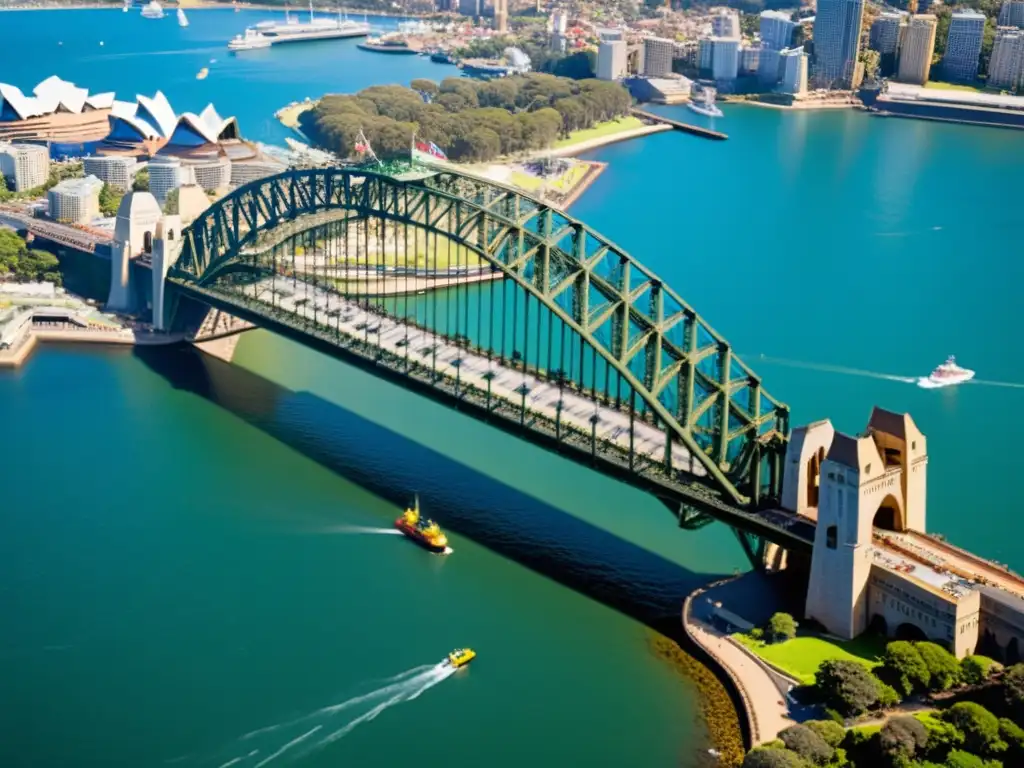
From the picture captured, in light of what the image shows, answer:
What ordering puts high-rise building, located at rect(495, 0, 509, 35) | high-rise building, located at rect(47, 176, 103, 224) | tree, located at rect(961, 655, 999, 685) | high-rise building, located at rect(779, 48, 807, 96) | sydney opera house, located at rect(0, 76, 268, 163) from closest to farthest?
tree, located at rect(961, 655, 999, 685) → high-rise building, located at rect(47, 176, 103, 224) → sydney opera house, located at rect(0, 76, 268, 163) → high-rise building, located at rect(779, 48, 807, 96) → high-rise building, located at rect(495, 0, 509, 35)

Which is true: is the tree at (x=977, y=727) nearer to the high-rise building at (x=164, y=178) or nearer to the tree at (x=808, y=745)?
the tree at (x=808, y=745)

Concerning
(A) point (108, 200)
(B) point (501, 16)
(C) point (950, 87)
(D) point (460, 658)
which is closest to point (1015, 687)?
(D) point (460, 658)

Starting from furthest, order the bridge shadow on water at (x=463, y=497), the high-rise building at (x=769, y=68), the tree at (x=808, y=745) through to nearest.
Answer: the high-rise building at (x=769, y=68)
the bridge shadow on water at (x=463, y=497)
the tree at (x=808, y=745)

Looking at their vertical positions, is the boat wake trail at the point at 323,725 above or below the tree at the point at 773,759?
below

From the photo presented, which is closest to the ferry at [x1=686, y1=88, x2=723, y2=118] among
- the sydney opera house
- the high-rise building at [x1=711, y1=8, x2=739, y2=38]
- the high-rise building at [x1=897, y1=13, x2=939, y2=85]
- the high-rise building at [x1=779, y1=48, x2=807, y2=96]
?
the high-rise building at [x1=779, y1=48, x2=807, y2=96]

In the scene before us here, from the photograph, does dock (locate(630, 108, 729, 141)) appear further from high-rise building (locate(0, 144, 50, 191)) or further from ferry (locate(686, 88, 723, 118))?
high-rise building (locate(0, 144, 50, 191))

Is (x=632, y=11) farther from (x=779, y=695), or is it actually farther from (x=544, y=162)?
(x=779, y=695)

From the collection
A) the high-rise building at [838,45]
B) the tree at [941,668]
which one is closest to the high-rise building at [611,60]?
the high-rise building at [838,45]

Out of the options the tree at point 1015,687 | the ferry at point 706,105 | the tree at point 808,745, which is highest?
the tree at point 1015,687
